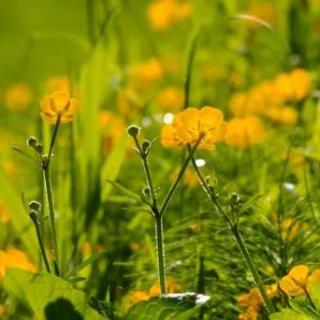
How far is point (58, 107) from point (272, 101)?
60.8 inches

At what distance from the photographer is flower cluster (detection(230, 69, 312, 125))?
2777mm

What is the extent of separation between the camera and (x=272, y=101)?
312 cm

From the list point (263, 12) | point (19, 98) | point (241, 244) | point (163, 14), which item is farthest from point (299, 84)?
point (19, 98)

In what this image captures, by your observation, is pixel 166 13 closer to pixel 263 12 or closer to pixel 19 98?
pixel 263 12

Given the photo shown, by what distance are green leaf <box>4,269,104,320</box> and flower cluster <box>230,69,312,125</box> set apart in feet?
4.44

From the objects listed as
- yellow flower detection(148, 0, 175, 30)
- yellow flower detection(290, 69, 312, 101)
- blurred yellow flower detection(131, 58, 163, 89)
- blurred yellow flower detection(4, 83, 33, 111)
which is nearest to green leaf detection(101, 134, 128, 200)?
yellow flower detection(290, 69, 312, 101)

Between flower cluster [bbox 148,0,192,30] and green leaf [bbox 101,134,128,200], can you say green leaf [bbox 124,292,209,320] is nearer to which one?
green leaf [bbox 101,134,128,200]

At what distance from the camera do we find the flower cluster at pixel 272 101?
2777mm

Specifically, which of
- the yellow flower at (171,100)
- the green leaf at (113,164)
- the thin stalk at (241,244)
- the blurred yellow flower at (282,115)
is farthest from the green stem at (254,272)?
Answer: the yellow flower at (171,100)

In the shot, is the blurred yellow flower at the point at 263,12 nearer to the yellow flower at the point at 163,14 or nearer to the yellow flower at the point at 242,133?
the yellow flower at the point at 163,14

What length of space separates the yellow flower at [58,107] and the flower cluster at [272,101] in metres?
1.18

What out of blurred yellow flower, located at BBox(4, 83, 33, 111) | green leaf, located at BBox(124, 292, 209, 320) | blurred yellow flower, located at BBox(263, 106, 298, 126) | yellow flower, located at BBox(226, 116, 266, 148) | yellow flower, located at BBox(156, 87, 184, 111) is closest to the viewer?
green leaf, located at BBox(124, 292, 209, 320)

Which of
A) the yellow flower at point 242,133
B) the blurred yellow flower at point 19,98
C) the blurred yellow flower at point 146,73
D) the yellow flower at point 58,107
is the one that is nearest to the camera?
the yellow flower at point 58,107

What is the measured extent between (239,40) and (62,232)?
5.38 ft
